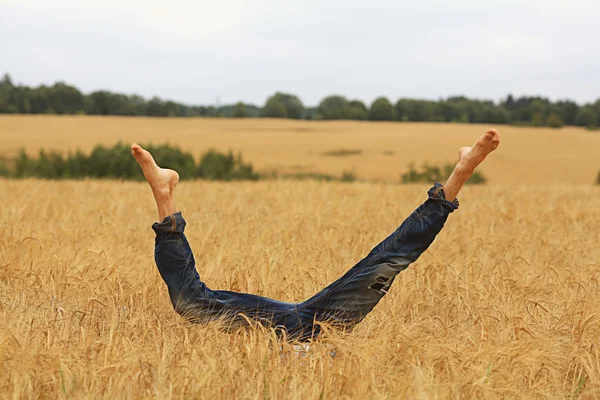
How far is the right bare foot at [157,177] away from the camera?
314cm

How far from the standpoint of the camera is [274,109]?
5975 cm

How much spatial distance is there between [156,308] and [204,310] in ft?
1.30

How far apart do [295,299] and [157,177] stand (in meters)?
1.07

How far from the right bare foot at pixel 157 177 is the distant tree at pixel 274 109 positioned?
5634 cm

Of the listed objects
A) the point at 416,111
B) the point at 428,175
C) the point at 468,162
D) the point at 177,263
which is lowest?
the point at 428,175

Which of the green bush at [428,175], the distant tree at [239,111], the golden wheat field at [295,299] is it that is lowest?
the green bush at [428,175]

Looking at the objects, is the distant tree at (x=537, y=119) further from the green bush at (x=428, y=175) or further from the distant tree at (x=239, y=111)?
the green bush at (x=428, y=175)

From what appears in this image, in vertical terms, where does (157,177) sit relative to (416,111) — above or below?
below

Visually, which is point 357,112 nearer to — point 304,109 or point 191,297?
point 304,109

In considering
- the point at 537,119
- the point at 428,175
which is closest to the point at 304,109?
the point at 537,119

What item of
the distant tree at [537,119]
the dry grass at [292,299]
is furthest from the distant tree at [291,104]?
the dry grass at [292,299]

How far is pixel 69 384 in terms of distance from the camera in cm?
224

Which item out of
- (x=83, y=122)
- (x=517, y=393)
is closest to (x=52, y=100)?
(x=83, y=122)

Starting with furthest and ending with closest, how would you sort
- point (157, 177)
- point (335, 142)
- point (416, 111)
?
1. point (416, 111)
2. point (335, 142)
3. point (157, 177)
